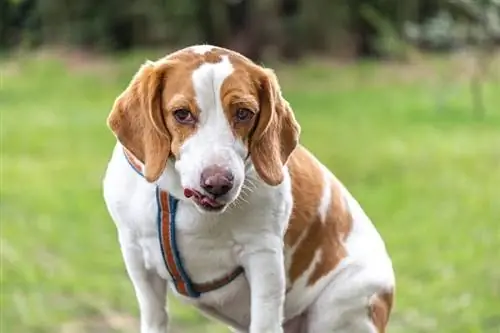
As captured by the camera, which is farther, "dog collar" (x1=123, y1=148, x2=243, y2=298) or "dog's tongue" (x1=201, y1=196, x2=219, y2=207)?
"dog collar" (x1=123, y1=148, x2=243, y2=298)

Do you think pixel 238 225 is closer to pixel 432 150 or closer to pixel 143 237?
pixel 143 237

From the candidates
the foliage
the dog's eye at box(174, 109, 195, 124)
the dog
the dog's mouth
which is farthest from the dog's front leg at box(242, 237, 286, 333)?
the foliage

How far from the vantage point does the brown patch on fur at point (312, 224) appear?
290 cm

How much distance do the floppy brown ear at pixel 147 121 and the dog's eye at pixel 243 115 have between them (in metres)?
0.16

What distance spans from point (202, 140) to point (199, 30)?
11.0m

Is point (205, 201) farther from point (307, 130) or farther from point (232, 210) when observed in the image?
point (307, 130)

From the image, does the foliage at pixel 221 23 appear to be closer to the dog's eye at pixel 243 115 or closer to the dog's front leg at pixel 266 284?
the dog's front leg at pixel 266 284

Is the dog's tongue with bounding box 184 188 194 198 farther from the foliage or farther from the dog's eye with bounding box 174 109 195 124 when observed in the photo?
the foliage

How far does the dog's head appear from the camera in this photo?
2.42 m

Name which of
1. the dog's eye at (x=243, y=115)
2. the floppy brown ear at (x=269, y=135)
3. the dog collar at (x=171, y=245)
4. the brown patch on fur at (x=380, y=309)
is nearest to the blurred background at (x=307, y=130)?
the brown patch on fur at (x=380, y=309)

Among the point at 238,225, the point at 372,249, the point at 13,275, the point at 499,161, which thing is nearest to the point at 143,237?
the point at 238,225

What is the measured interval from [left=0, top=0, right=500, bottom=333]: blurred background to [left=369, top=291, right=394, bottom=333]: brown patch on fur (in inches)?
51.1

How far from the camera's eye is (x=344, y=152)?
8.35m

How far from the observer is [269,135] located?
2.56 meters
